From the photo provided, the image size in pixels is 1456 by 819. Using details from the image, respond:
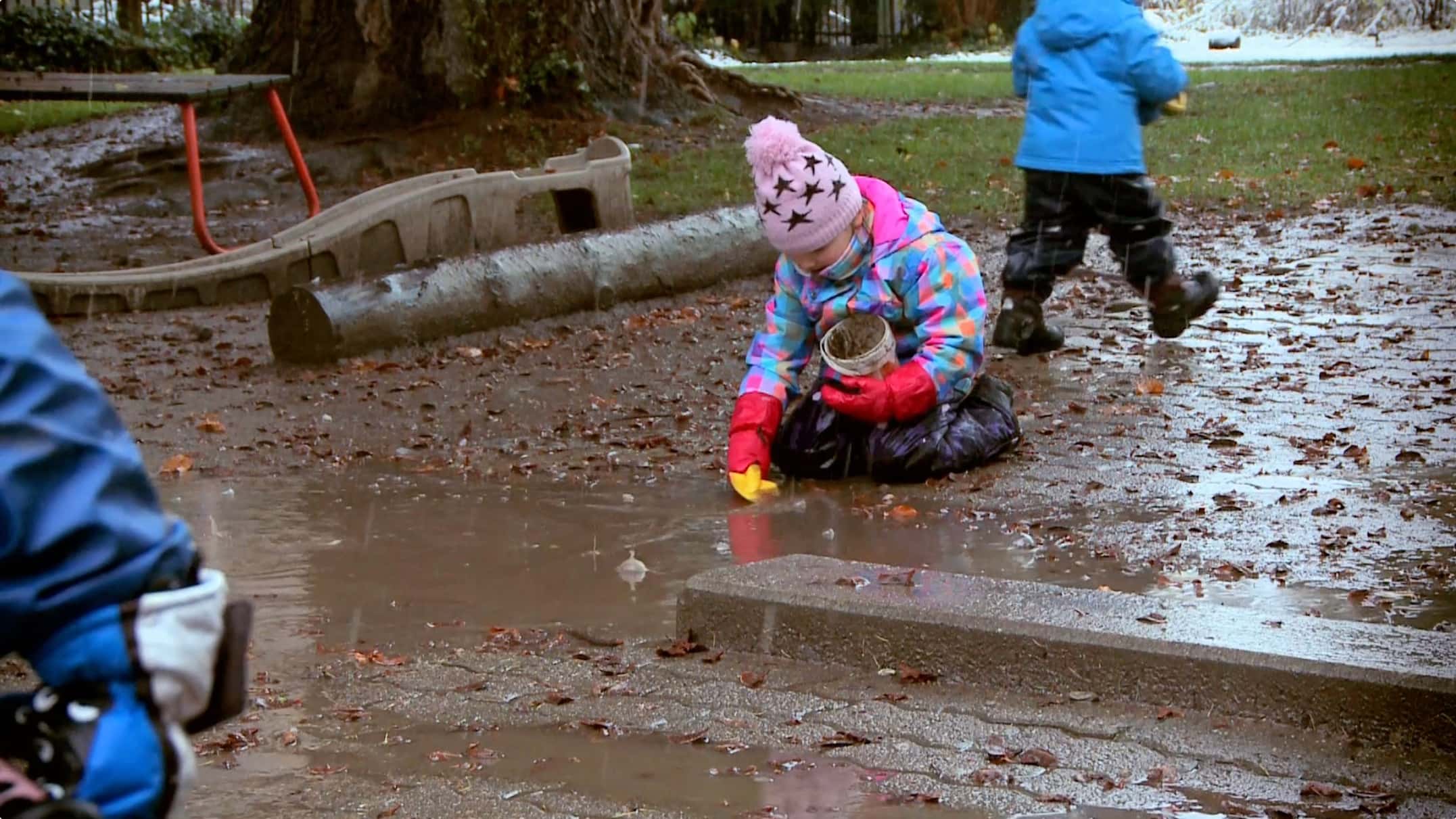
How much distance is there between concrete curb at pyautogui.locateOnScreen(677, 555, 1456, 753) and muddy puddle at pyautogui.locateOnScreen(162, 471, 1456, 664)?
291mm

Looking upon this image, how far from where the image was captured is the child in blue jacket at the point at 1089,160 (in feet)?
24.3

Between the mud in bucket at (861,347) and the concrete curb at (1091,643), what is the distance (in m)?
1.42

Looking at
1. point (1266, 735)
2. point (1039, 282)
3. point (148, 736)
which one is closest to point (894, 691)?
point (1266, 735)

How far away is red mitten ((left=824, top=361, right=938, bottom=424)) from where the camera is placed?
601 centimetres

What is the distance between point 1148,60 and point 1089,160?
46 cm

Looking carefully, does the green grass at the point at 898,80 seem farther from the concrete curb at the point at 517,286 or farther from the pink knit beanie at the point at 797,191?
the pink knit beanie at the point at 797,191

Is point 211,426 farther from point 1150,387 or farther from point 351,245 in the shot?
point 1150,387

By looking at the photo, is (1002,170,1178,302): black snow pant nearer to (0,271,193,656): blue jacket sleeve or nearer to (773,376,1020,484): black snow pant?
(773,376,1020,484): black snow pant

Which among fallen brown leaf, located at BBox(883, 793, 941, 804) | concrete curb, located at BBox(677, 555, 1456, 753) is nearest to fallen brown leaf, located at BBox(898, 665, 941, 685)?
concrete curb, located at BBox(677, 555, 1456, 753)

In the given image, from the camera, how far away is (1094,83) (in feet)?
24.4

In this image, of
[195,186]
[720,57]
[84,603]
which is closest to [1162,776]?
[84,603]

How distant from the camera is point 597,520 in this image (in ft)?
19.1

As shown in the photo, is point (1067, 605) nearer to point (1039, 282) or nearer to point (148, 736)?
point (148, 736)

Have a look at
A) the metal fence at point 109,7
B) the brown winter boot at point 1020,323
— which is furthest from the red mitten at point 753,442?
the metal fence at point 109,7
